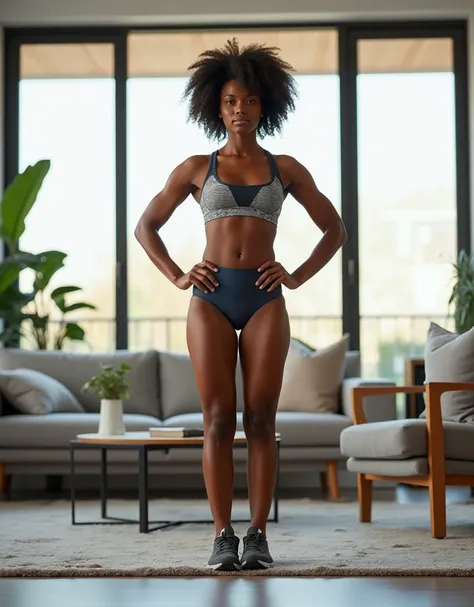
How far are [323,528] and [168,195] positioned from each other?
1.55m

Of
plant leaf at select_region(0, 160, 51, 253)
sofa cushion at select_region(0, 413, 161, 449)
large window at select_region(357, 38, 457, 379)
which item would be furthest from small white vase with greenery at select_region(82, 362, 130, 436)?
large window at select_region(357, 38, 457, 379)

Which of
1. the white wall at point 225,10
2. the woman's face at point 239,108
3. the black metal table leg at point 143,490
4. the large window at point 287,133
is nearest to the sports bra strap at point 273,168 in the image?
the woman's face at point 239,108

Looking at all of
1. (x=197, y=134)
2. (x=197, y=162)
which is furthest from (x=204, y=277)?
(x=197, y=134)

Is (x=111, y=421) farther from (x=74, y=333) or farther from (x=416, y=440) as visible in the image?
(x=74, y=333)

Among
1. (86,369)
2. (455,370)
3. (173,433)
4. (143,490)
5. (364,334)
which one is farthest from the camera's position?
(364,334)

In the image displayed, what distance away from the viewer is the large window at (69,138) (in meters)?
6.89

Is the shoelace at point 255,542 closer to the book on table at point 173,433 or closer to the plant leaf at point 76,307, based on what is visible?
the book on table at point 173,433

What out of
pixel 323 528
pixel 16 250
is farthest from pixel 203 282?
pixel 16 250

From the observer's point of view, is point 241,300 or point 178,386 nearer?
point 241,300

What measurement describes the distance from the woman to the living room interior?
55cm

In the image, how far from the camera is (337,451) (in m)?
5.26

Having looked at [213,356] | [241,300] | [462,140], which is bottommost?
[213,356]

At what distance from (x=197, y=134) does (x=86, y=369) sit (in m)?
2.27

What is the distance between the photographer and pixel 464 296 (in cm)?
618
